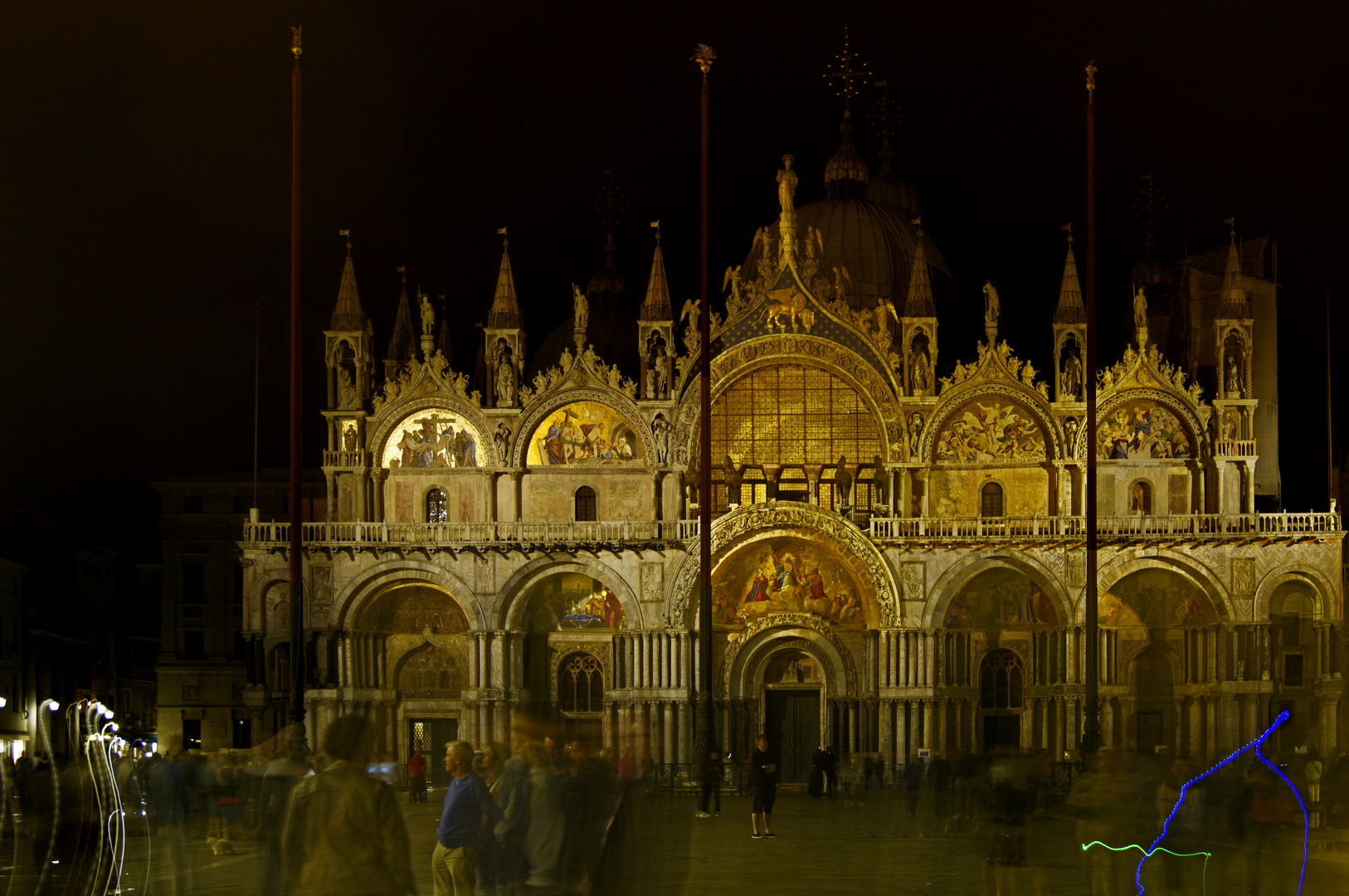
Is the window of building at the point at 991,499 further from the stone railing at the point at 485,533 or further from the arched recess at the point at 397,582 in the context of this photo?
the arched recess at the point at 397,582

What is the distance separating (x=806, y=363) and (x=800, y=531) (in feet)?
17.7

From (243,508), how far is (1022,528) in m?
32.4

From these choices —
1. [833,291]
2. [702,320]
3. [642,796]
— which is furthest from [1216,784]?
[833,291]

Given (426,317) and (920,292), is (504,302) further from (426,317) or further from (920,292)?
(920,292)

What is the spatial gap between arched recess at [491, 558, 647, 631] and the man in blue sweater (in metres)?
36.8

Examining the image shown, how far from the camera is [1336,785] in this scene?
105ft

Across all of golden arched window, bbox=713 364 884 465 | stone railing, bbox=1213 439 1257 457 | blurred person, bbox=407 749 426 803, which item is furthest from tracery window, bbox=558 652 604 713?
stone railing, bbox=1213 439 1257 457

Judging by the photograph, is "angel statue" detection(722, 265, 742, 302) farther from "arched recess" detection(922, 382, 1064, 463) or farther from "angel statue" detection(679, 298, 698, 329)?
"arched recess" detection(922, 382, 1064, 463)

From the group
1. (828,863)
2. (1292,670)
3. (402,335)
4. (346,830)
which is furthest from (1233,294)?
(346,830)

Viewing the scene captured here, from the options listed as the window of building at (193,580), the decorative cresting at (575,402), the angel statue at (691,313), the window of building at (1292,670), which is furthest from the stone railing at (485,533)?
the window of building at (193,580)

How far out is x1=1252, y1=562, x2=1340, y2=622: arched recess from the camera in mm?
52938

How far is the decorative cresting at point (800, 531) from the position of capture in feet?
174

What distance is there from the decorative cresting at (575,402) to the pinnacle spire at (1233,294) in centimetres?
1711

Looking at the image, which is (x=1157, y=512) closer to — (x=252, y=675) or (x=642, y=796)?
(x=252, y=675)
